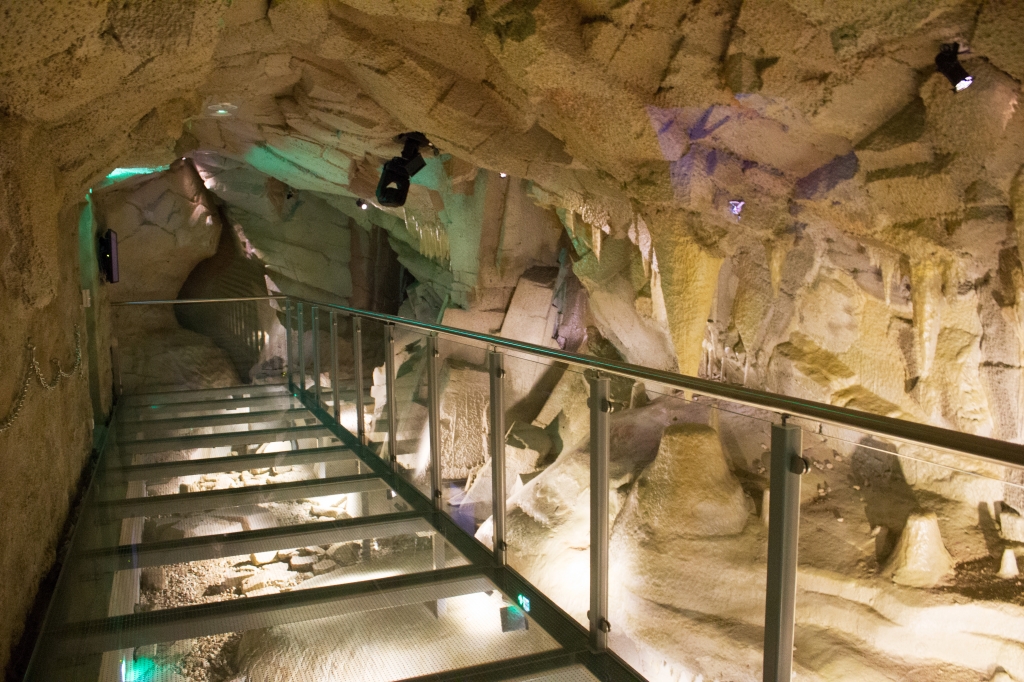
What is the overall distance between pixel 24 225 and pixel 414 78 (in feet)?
10.8

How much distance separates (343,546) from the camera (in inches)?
117

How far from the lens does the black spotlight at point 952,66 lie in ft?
12.0

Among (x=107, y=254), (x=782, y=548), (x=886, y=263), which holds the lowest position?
(x=782, y=548)

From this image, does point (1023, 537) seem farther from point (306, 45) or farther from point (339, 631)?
point (306, 45)

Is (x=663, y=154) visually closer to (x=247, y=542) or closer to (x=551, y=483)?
(x=551, y=483)

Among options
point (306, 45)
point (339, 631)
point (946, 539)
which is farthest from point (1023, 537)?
point (306, 45)

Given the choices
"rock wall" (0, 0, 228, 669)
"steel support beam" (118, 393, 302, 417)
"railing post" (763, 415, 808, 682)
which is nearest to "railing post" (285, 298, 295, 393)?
"steel support beam" (118, 393, 302, 417)

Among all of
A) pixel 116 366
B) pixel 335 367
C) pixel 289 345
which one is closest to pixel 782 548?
pixel 335 367

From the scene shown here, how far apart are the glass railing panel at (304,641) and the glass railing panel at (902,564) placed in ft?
2.87

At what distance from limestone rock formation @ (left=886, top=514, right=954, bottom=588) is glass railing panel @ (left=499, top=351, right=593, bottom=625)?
86 centimetres

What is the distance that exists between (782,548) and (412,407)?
8.66 ft

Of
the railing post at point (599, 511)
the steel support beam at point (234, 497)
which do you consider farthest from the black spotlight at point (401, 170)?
the railing post at point (599, 511)

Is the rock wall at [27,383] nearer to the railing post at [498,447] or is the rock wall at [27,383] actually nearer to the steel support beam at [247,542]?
the steel support beam at [247,542]

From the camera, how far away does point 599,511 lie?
2.30m
